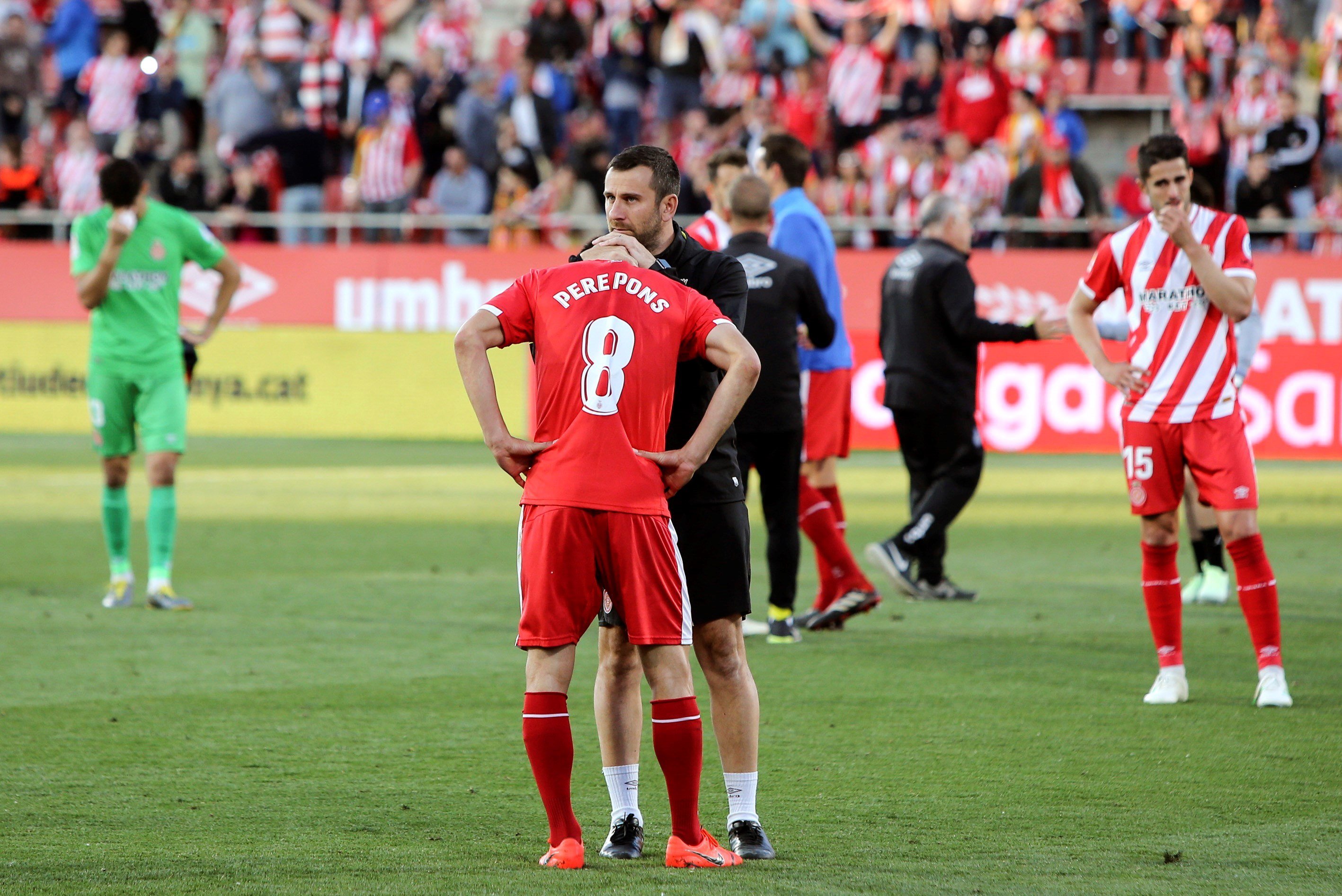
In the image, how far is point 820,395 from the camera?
9117 millimetres

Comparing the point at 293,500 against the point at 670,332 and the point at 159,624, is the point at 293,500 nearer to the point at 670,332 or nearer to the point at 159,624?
the point at 159,624

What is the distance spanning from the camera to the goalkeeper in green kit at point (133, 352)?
9.15 m

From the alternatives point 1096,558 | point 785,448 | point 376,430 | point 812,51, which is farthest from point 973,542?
point 812,51

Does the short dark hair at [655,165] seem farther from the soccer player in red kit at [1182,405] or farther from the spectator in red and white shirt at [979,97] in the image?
the spectator in red and white shirt at [979,97]

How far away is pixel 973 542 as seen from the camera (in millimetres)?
12344

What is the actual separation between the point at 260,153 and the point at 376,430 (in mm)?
4302

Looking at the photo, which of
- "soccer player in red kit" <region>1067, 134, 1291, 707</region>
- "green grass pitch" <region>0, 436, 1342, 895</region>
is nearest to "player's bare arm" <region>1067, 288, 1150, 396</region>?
"soccer player in red kit" <region>1067, 134, 1291, 707</region>

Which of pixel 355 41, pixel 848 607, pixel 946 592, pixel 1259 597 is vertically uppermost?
pixel 355 41

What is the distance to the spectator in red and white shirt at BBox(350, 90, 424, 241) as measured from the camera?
21.7 meters

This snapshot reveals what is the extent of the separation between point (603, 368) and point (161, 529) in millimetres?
5454

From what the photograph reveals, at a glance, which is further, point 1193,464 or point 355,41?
point 355,41

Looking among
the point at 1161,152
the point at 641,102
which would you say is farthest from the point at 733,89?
the point at 1161,152

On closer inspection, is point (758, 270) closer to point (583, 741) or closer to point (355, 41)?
point (583, 741)

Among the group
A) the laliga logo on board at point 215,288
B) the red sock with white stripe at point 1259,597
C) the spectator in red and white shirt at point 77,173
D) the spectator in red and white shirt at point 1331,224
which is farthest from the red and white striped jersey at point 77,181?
the red sock with white stripe at point 1259,597
